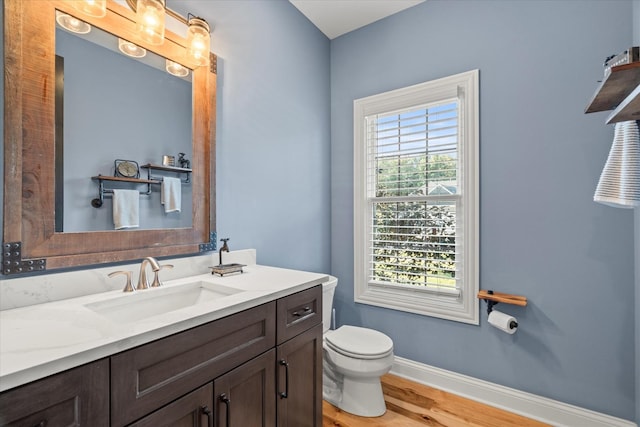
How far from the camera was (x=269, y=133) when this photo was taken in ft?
6.59

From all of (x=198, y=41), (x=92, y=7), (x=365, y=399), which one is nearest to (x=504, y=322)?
(x=365, y=399)

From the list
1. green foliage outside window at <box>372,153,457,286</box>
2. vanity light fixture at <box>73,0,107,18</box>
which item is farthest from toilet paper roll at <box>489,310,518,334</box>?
vanity light fixture at <box>73,0,107,18</box>

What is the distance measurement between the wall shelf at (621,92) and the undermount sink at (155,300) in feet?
5.14

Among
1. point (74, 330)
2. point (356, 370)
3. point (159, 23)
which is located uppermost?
point (159, 23)

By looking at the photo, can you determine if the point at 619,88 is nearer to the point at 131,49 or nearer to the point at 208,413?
the point at 208,413

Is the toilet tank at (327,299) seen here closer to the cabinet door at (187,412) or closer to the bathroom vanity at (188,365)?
the bathroom vanity at (188,365)

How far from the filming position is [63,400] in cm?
65

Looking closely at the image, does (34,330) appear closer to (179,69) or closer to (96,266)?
(96,266)

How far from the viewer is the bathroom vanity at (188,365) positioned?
25.1 inches

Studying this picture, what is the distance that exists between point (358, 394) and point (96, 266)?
5.17 ft

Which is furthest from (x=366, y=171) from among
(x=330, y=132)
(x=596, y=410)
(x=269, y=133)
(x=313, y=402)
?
(x=596, y=410)

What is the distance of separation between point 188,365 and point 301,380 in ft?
1.99

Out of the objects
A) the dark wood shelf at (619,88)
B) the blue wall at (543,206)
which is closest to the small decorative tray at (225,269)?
the blue wall at (543,206)

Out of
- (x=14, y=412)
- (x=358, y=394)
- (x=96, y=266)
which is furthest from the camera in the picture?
(x=358, y=394)
